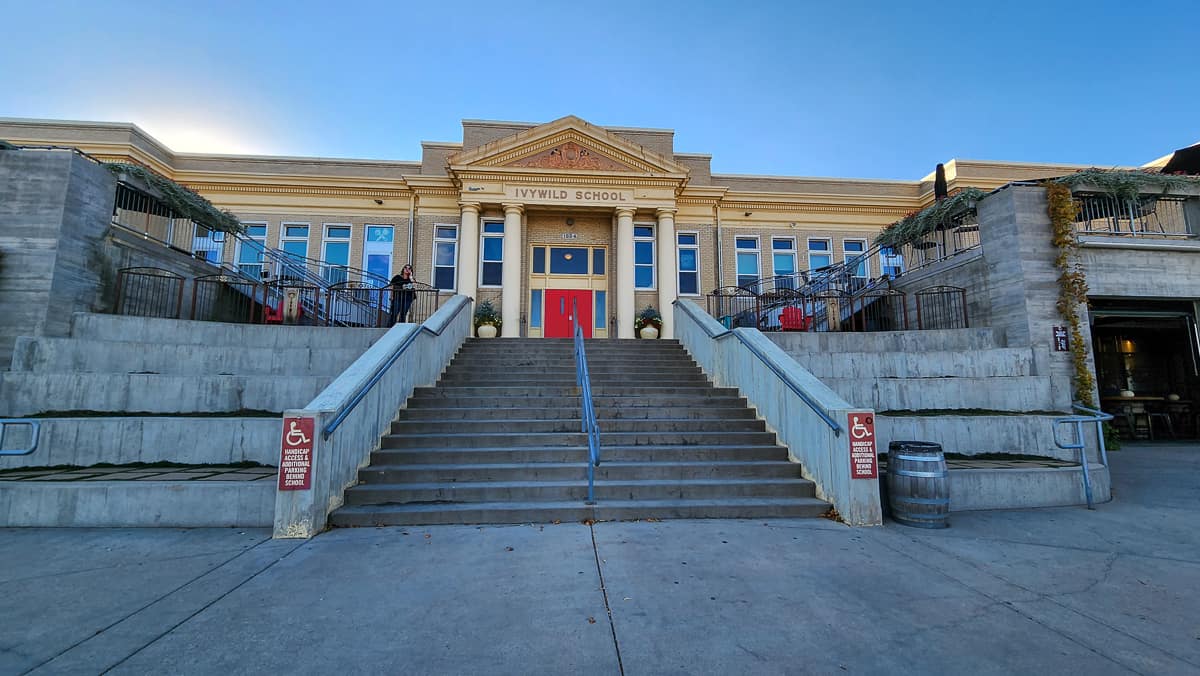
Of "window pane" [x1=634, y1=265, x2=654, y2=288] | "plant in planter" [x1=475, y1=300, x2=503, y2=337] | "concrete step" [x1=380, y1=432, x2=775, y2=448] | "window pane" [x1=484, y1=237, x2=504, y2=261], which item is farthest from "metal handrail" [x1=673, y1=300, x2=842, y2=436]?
"window pane" [x1=484, y1=237, x2=504, y2=261]

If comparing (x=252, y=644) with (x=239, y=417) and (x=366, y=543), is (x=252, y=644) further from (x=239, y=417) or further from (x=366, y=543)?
(x=239, y=417)

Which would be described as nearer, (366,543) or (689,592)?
(689,592)

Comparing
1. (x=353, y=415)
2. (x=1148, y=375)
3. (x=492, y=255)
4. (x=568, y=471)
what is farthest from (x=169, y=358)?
(x=1148, y=375)

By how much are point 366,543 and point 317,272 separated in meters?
15.7

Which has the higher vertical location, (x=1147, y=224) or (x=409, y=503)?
(x=1147, y=224)

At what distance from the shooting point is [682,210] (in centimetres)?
1931

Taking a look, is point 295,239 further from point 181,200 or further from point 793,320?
point 793,320

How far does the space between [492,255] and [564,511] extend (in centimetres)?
1360

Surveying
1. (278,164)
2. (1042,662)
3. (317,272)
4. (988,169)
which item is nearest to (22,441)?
(1042,662)

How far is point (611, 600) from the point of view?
3.56 metres

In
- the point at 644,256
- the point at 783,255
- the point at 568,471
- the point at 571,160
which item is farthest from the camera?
the point at 783,255

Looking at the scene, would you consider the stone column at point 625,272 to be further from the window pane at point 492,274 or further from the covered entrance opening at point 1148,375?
the covered entrance opening at point 1148,375

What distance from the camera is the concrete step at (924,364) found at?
30.3 feet

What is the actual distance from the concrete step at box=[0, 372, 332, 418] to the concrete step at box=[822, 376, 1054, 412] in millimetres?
9159
